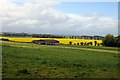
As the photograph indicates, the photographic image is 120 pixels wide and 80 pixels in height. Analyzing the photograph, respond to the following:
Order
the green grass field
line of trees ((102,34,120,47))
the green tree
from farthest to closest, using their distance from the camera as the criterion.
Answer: the green tree < line of trees ((102,34,120,47)) < the green grass field

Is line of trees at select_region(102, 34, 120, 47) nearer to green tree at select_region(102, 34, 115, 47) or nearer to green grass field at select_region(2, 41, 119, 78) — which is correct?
green tree at select_region(102, 34, 115, 47)

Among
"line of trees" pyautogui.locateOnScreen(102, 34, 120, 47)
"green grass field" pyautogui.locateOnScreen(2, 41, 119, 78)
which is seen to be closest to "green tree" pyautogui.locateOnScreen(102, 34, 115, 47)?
"line of trees" pyautogui.locateOnScreen(102, 34, 120, 47)

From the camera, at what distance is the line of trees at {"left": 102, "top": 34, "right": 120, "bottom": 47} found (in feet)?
263

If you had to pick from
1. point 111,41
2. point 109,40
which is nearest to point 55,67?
point 111,41

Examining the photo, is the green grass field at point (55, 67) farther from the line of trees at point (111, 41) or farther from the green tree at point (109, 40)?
the green tree at point (109, 40)

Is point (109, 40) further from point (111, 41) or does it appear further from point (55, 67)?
point (55, 67)

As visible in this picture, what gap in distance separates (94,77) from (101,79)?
2.09ft

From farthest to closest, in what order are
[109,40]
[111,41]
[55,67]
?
1. [109,40]
2. [111,41]
3. [55,67]

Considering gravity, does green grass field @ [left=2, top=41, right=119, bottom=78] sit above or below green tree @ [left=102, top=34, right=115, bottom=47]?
below

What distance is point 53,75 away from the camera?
16.8 meters

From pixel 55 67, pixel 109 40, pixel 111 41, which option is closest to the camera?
pixel 55 67

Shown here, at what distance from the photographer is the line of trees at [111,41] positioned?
80.2 meters

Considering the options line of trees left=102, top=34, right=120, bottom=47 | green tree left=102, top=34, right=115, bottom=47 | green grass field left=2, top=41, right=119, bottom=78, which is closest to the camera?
green grass field left=2, top=41, right=119, bottom=78

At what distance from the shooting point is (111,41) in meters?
83.8
